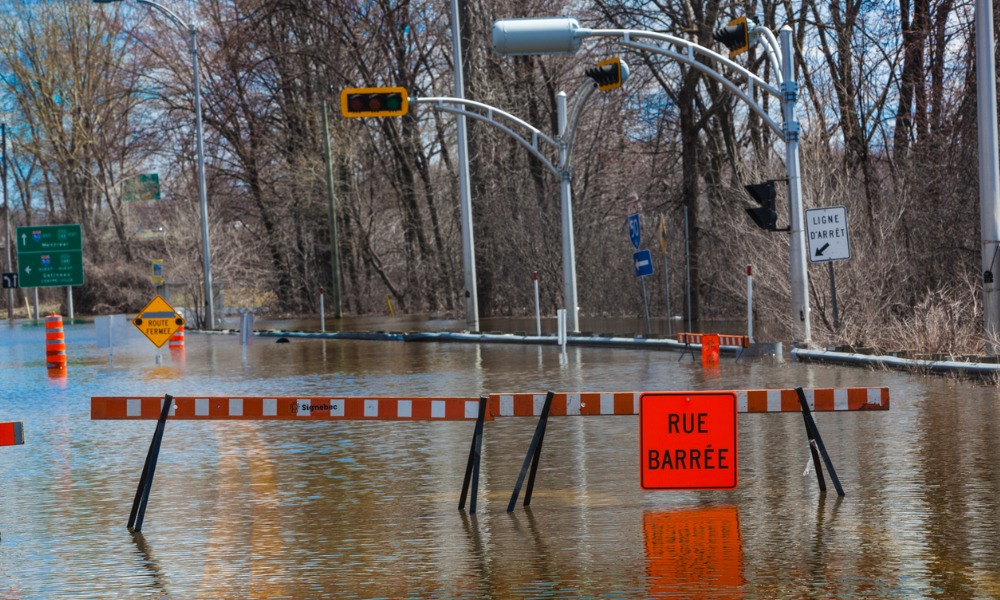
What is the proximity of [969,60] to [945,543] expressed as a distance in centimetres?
2050

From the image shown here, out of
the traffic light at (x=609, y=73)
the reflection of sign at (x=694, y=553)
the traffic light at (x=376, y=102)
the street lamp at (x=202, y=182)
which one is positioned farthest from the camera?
the street lamp at (x=202, y=182)

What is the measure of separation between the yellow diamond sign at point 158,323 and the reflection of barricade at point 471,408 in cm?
1727

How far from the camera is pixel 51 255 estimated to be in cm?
7231

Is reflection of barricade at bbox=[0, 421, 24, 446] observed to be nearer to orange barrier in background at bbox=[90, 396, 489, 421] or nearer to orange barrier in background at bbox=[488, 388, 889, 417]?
orange barrier in background at bbox=[90, 396, 489, 421]

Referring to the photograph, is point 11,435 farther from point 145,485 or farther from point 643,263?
point 643,263

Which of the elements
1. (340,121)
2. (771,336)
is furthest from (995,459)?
(340,121)

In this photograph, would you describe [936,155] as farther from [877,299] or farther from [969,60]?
[877,299]

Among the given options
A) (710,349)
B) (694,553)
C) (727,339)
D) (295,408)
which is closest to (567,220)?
(727,339)

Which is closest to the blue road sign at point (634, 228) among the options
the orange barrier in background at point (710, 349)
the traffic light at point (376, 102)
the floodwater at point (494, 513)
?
the traffic light at point (376, 102)

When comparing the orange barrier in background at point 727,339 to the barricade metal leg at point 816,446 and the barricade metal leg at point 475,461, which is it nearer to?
the barricade metal leg at point 816,446

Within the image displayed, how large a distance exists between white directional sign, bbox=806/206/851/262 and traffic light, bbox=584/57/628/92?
4533 millimetres

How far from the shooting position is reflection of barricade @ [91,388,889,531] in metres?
9.48

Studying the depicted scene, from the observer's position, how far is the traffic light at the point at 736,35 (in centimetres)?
2241

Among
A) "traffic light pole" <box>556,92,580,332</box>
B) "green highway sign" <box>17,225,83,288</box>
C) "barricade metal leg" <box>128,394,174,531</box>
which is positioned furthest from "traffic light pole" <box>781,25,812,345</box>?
"green highway sign" <box>17,225,83,288</box>
